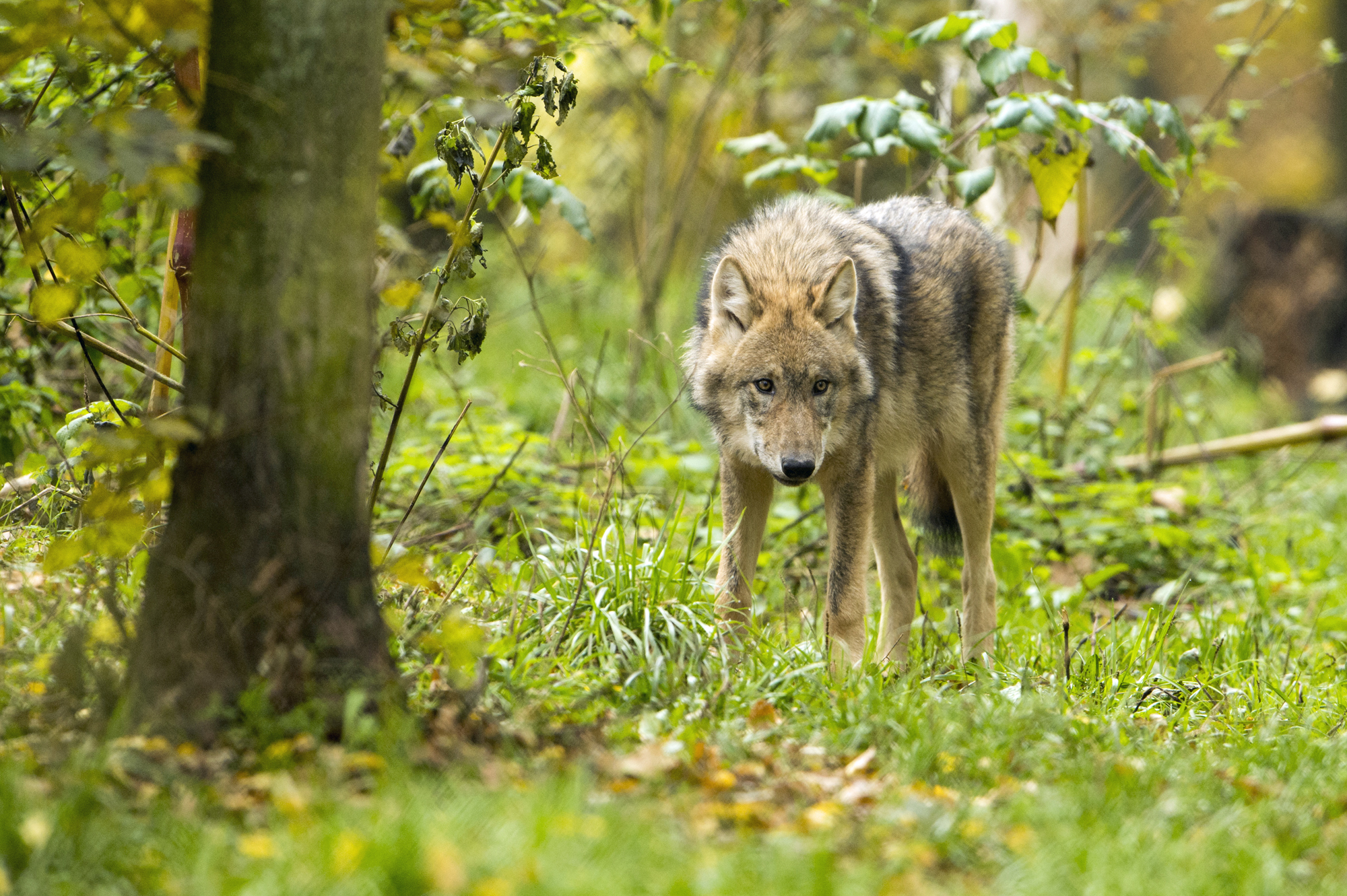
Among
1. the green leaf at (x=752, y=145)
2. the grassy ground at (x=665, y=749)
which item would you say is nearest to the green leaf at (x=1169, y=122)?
the green leaf at (x=752, y=145)

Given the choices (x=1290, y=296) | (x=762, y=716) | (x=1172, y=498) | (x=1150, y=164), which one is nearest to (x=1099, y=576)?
(x=1172, y=498)

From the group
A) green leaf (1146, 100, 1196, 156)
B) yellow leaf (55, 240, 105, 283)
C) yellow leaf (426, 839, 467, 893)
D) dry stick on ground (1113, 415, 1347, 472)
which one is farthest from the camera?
dry stick on ground (1113, 415, 1347, 472)

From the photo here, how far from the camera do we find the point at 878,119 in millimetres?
4684

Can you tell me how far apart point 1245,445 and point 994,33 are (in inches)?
134

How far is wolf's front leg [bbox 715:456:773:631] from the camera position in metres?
4.42

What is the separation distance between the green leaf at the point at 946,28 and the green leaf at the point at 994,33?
0.13 ft

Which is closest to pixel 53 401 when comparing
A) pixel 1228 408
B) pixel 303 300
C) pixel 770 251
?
pixel 303 300

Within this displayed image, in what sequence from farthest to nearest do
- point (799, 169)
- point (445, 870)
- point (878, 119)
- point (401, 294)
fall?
1. point (799, 169)
2. point (878, 119)
3. point (401, 294)
4. point (445, 870)

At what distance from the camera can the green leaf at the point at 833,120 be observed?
4.70m

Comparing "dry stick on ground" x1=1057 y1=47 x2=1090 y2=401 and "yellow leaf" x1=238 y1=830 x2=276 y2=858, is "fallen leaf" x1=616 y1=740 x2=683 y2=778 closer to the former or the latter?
"yellow leaf" x1=238 y1=830 x2=276 y2=858

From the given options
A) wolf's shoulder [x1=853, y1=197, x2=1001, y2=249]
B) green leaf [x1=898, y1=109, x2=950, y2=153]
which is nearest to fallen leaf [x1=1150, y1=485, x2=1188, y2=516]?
wolf's shoulder [x1=853, y1=197, x2=1001, y2=249]

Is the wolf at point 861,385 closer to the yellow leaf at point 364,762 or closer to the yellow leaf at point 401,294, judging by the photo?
the yellow leaf at point 401,294

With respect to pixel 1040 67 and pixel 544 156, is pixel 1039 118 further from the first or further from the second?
pixel 544 156

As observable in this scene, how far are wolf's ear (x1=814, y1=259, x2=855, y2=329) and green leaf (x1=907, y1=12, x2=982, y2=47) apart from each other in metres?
1.14
